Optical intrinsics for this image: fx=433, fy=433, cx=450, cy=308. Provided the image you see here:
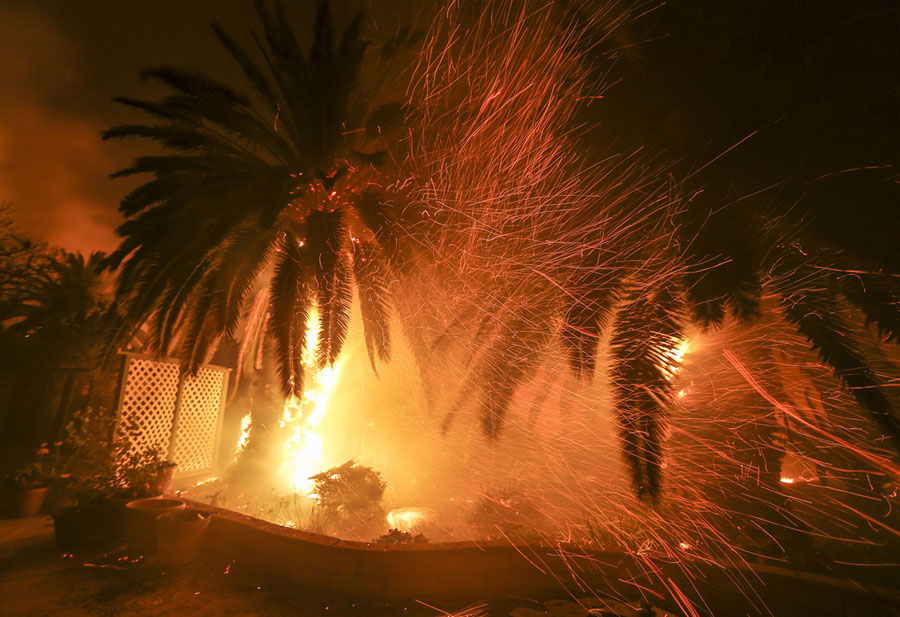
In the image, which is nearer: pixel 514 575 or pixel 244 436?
pixel 514 575

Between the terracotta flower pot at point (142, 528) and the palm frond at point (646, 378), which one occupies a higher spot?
the palm frond at point (646, 378)

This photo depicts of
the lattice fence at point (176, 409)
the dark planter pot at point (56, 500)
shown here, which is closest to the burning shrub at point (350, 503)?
the lattice fence at point (176, 409)

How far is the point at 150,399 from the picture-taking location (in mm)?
7836

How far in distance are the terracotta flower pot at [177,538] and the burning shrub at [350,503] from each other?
1.61 meters

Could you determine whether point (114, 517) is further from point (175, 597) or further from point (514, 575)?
point (514, 575)

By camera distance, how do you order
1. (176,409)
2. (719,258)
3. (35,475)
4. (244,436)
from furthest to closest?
(244,436)
(176,409)
(35,475)
(719,258)

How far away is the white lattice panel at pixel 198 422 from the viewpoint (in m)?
8.52

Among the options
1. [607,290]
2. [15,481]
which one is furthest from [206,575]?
[607,290]

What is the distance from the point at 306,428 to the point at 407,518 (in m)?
3.93

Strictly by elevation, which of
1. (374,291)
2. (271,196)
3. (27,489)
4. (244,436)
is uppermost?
(271,196)

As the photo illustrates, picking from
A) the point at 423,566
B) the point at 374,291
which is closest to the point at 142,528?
the point at 423,566

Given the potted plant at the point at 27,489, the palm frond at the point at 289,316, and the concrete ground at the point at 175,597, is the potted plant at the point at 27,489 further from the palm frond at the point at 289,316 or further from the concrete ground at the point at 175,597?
the palm frond at the point at 289,316

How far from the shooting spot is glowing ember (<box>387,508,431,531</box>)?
6509mm

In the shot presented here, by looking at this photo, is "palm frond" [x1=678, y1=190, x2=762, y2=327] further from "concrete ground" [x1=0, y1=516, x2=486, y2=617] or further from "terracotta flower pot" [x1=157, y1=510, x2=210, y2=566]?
"terracotta flower pot" [x1=157, y1=510, x2=210, y2=566]
